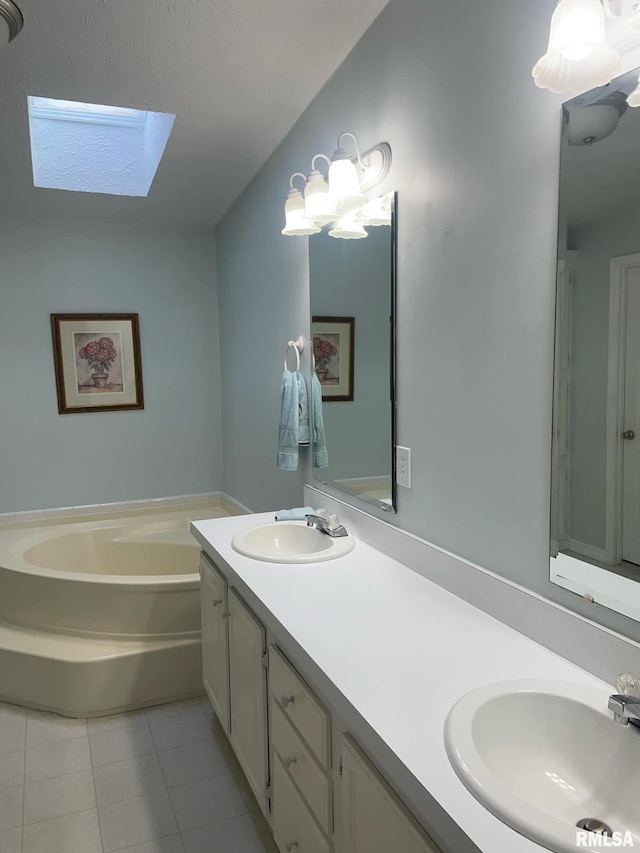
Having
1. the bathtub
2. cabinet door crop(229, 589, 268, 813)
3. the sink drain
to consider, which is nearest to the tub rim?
the bathtub

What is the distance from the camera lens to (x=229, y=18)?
1.73m

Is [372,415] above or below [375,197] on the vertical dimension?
below

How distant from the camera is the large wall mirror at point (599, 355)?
1.10 metres

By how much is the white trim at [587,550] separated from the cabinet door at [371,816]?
57cm

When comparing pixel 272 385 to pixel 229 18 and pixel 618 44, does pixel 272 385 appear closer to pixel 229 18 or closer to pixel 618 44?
pixel 229 18

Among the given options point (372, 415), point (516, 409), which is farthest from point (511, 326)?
point (372, 415)

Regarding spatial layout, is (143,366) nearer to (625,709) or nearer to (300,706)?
(300,706)

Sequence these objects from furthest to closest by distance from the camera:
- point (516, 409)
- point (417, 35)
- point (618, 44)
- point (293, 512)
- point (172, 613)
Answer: point (172, 613) → point (293, 512) → point (417, 35) → point (516, 409) → point (618, 44)

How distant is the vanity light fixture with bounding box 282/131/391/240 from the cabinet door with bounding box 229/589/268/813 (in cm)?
128

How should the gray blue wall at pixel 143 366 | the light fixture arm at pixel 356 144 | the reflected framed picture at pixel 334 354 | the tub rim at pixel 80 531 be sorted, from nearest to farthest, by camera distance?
the light fixture arm at pixel 356 144 < the reflected framed picture at pixel 334 354 < the tub rim at pixel 80 531 < the gray blue wall at pixel 143 366

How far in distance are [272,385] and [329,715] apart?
6.24ft

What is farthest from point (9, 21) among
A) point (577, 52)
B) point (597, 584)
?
point (597, 584)

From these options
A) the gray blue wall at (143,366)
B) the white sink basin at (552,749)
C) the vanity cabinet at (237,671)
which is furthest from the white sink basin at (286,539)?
the gray blue wall at (143,366)

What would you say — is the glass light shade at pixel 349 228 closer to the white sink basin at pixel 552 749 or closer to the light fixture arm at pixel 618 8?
the light fixture arm at pixel 618 8
